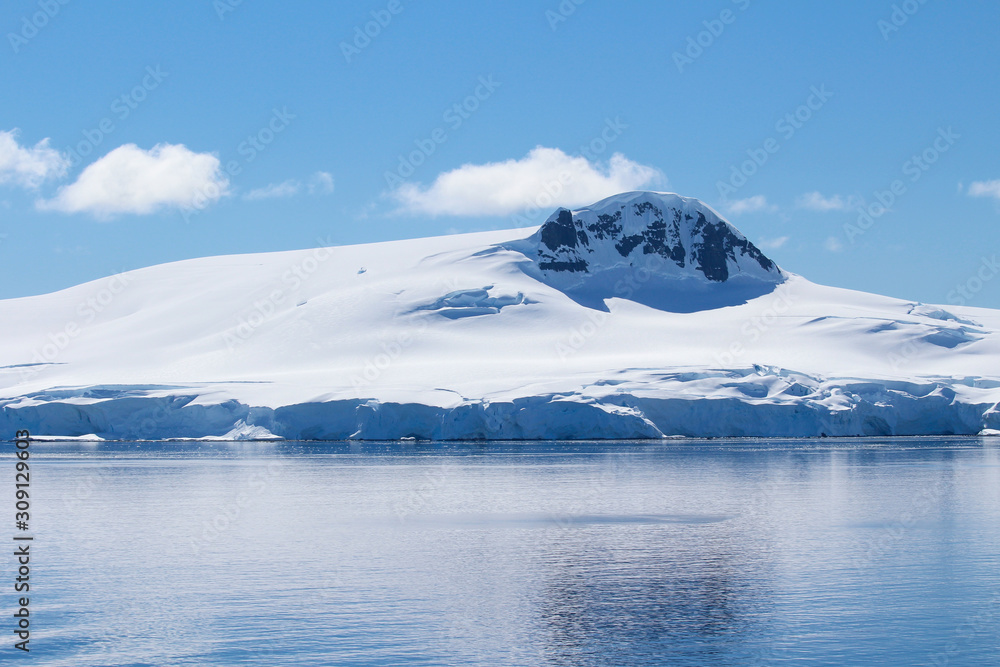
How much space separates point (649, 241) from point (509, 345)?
67.5 ft

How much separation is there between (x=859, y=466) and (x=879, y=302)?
43.4 meters

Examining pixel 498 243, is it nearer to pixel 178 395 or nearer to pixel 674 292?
pixel 674 292

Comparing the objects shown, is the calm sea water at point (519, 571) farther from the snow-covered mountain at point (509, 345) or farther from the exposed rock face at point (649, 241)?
the exposed rock face at point (649, 241)

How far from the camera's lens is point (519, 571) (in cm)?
1450

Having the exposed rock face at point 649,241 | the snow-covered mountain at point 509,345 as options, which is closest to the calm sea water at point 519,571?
the snow-covered mountain at point 509,345

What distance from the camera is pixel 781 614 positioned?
11.7 meters

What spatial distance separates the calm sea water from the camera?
34.2 feet

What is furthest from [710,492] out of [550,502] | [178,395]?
[178,395]

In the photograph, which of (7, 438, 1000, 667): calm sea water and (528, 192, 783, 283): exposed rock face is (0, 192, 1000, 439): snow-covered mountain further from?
(7, 438, 1000, 667): calm sea water

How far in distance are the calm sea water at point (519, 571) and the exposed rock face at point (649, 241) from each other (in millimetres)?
46454

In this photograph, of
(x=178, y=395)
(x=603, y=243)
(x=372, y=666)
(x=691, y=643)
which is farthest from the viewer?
(x=603, y=243)

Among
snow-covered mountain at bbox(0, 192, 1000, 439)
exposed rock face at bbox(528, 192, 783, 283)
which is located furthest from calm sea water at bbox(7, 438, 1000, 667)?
exposed rock face at bbox(528, 192, 783, 283)

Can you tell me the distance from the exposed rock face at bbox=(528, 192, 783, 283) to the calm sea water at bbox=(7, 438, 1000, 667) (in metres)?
46.5

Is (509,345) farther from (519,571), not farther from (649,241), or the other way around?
(519,571)
